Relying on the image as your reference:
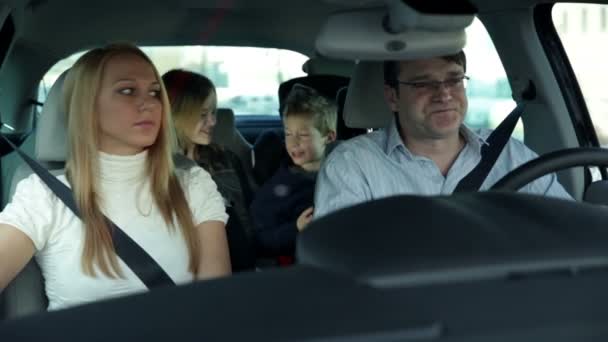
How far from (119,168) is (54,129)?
25 cm

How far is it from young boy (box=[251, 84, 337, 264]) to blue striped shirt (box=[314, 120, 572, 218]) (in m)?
0.53

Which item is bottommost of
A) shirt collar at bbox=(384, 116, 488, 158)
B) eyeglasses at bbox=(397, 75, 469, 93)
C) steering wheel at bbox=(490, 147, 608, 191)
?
shirt collar at bbox=(384, 116, 488, 158)

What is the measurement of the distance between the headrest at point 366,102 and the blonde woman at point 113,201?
85 cm

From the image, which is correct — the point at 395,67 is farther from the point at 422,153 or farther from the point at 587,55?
the point at 587,55

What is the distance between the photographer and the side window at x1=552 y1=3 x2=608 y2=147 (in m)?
3.74

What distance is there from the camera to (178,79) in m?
4.04

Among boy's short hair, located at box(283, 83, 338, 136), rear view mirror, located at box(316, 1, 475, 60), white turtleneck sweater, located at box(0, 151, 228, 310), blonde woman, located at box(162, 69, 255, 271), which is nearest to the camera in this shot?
rear view mirror, located at box(316, 1, 475, 60)

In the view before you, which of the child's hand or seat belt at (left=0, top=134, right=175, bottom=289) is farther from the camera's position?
the child's hand

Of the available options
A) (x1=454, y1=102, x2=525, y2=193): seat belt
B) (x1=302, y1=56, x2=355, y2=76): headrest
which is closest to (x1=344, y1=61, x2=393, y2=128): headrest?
(x1=454, y1=102, x2=525, y2=193): seat belt

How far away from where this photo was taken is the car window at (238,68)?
5039 mm

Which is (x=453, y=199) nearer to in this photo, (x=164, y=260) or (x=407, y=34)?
(x=407, y=34)

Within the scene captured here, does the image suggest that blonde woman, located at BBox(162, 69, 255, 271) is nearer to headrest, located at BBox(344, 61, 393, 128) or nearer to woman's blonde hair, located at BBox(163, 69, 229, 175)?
woman's blonde hair, located at BBox(163, 69, 229, 175)

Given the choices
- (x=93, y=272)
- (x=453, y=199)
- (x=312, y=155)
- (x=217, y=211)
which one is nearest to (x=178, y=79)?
(x=312, y=155)

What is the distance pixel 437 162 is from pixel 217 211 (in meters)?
0.71
